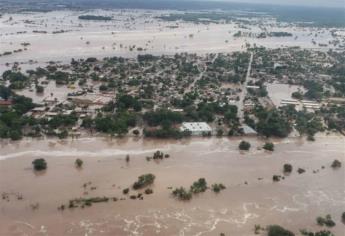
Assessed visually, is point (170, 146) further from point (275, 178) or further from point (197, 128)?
point (275, 178)

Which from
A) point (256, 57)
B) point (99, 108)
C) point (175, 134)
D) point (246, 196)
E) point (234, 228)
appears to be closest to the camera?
point (234, 228)

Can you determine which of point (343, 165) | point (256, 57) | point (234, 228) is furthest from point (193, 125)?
point (256, 57)

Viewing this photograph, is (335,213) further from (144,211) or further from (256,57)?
(256,57)

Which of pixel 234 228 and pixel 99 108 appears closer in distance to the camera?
pixel 234 228

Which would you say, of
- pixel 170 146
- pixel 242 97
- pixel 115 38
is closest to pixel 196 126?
pixel 170 146

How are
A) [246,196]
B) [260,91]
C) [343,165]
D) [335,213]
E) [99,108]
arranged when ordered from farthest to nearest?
[260,91] < [99,108] < [343,165] < [246,196] < [335,213]

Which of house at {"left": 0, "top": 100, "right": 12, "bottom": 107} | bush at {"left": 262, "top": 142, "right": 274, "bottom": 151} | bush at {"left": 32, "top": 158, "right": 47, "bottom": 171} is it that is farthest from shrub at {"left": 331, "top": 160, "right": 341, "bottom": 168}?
house at {"left": 0, "top": 100, "right": 12, "bottom": 107}

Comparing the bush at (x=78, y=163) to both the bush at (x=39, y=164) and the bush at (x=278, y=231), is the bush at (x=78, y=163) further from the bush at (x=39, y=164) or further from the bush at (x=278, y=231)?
the bush at (x=278, y=231)
